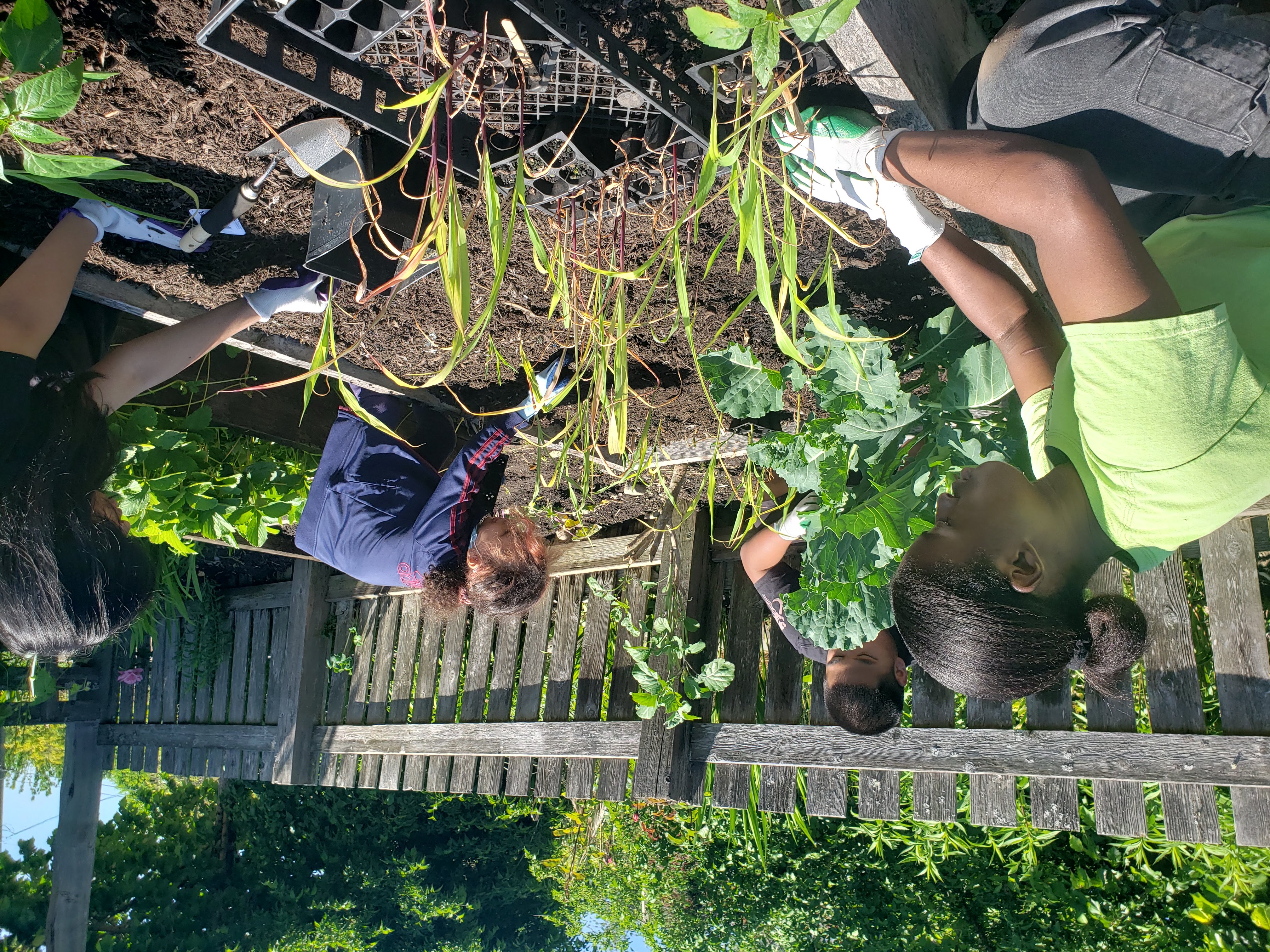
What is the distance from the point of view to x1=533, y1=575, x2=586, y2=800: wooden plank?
9.30ft

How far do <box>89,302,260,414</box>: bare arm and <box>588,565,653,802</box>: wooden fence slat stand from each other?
1.50 meters

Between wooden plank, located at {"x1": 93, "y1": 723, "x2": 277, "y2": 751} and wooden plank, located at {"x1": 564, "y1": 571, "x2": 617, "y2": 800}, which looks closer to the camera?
wooden plank, located at {"x1": 564, "y1": 571, "x2": 617, "y2": 800}

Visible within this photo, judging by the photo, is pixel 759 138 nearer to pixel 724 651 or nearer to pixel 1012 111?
pixel 1012 111

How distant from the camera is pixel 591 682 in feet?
9.14

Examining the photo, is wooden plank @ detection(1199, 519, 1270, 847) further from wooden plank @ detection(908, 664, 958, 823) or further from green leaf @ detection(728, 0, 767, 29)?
green leaf @ detection(728, 0, 767, 29)

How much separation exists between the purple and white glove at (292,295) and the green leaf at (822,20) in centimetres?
137

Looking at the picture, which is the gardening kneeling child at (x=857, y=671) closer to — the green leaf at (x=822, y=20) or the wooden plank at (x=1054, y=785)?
the wooden plank at (x=1054, y=785)

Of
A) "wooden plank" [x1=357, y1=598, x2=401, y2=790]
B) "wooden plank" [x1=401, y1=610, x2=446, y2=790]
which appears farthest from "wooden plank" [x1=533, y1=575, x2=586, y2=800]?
"wooden plank" [x1=357, y1=598, x2=401, y2=790]

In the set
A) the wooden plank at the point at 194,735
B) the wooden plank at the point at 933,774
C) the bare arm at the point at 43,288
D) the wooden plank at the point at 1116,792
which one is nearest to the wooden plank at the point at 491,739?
the wooden plank at the point at 194,735

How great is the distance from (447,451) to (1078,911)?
9.29 feet

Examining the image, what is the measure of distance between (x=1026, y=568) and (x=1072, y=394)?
0.26 meters

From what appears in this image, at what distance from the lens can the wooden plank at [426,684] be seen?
3.20 meters

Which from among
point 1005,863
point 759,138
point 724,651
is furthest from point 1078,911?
point 759,138

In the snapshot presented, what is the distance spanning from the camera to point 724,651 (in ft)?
8.25
